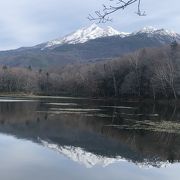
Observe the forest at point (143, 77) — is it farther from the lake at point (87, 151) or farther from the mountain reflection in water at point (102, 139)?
the lake at point (87, 151)

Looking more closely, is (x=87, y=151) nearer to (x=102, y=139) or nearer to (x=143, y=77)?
(x=102, y=139)

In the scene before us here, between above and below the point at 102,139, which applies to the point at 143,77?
above

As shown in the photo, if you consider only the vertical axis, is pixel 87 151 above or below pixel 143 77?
below

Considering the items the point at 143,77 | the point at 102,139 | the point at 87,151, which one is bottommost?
the point at 102,139

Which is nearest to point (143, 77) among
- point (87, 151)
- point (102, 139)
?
point (102, 139)

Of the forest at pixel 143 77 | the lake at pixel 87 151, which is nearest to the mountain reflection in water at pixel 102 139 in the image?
the lake at pixel 87 151

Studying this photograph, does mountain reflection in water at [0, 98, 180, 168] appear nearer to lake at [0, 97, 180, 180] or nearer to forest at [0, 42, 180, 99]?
lake at [0, 97, 180, 180]

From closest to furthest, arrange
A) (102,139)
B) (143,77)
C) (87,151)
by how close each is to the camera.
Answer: (87,151)
(102,139)
(143,77)

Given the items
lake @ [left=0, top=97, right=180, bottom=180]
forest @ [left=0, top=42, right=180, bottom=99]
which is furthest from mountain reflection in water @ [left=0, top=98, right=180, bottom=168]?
forest @ [left=0, top=42, right=180, bottom=99]

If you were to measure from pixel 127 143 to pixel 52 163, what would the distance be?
10.5 metres

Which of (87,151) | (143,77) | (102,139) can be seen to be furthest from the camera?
(143,77)

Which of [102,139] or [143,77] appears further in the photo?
[143,77]

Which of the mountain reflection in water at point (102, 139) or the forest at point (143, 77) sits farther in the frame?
the forest at point (143, 77)

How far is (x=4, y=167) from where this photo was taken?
21781mm
